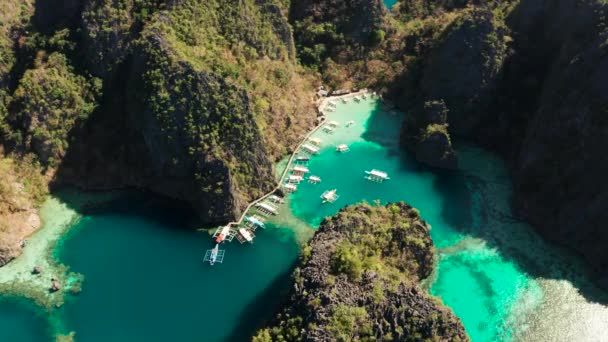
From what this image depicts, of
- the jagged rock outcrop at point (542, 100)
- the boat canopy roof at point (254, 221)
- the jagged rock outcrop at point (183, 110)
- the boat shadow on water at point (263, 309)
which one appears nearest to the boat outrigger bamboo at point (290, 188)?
the jagged rock outcrop at point (183, 110)

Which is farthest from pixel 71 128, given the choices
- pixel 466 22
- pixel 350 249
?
pixel 466 22

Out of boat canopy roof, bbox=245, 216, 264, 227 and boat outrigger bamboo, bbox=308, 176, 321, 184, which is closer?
boat canopy roof, bbox=245, 216, 264, 227

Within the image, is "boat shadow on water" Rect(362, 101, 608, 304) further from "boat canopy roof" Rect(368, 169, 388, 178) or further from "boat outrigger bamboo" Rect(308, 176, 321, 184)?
"boat outrigger bamboo" Rect(308, 176, 321, 184)

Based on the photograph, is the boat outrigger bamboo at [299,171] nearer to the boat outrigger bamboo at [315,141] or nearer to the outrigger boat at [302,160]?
the outrigger boat at [302,160]

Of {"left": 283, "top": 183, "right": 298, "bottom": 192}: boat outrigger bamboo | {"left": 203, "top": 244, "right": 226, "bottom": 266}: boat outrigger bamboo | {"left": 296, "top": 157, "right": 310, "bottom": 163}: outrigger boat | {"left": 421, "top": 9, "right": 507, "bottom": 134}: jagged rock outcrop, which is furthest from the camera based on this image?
{"left": 421, "top": 9, "right": 507, "bottom": 134}: jagged rock outcrop

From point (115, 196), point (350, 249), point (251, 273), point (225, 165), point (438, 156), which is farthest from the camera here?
point (438, 156)

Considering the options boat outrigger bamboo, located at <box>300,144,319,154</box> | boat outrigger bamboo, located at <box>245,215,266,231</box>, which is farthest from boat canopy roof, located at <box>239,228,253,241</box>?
boat outrigger bamboo, located at <box>300,144,319,154</box>

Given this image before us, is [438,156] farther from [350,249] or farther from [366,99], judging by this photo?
[350,249]
